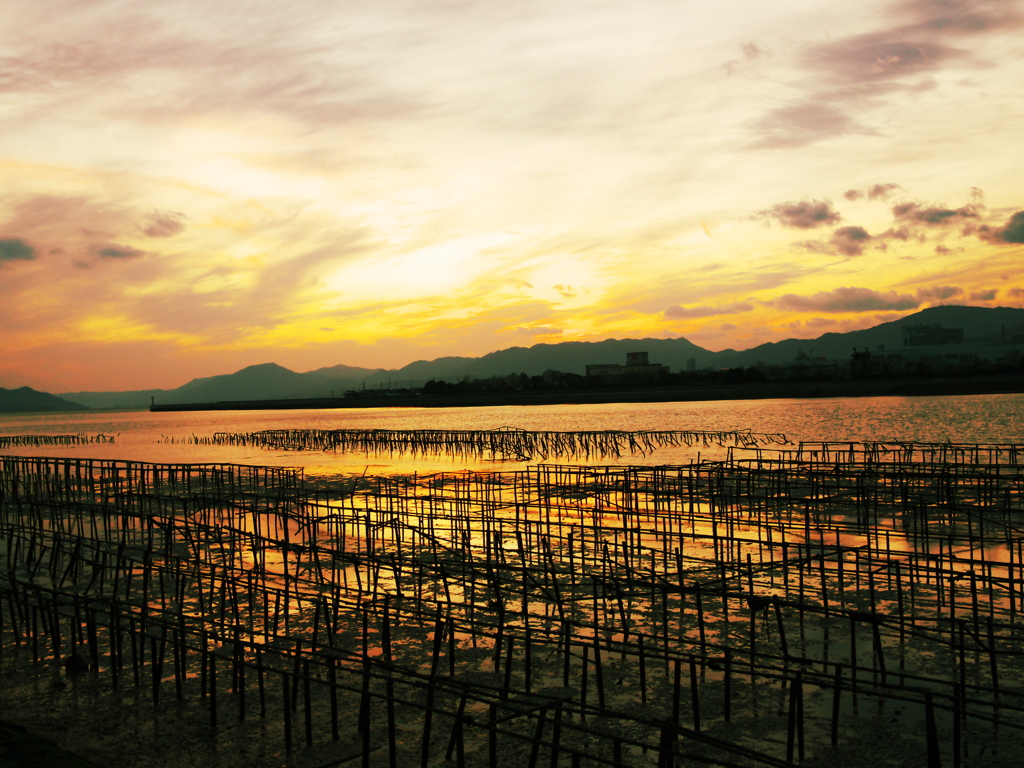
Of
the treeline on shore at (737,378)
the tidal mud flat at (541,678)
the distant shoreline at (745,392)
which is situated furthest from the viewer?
the treeline on shore at (737,378)

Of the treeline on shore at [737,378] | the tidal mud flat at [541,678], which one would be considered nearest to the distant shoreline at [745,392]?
the treeline on shore at [737,378]

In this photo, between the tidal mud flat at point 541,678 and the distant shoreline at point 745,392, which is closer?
the tidal mud flat at point 541,678

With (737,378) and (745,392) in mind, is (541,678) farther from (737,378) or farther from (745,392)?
(737,378)

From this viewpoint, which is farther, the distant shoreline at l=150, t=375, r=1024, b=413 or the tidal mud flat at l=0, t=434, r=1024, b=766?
the distant shoreline at l=150, t=375, r=1024, b=413

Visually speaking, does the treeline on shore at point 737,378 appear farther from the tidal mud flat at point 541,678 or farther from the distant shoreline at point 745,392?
the tidal mud flat at point 541,678

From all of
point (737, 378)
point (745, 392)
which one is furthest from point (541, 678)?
point (737, 378)

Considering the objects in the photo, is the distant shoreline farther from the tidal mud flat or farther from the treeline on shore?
the tidal mud flat

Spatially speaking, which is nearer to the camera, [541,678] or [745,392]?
[541,678]

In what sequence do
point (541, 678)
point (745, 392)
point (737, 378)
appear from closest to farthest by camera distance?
point (541, 678), point (745, 392), point (737, 378)

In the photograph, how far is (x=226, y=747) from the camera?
8.66m

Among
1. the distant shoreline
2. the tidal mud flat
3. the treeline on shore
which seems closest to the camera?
the tidal mud flat

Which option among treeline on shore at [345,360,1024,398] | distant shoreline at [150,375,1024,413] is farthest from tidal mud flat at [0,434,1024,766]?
treeline on shore at [345,360,1024,398]

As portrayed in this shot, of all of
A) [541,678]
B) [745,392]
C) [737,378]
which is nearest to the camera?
[541,678]

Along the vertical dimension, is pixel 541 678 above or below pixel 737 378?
below
